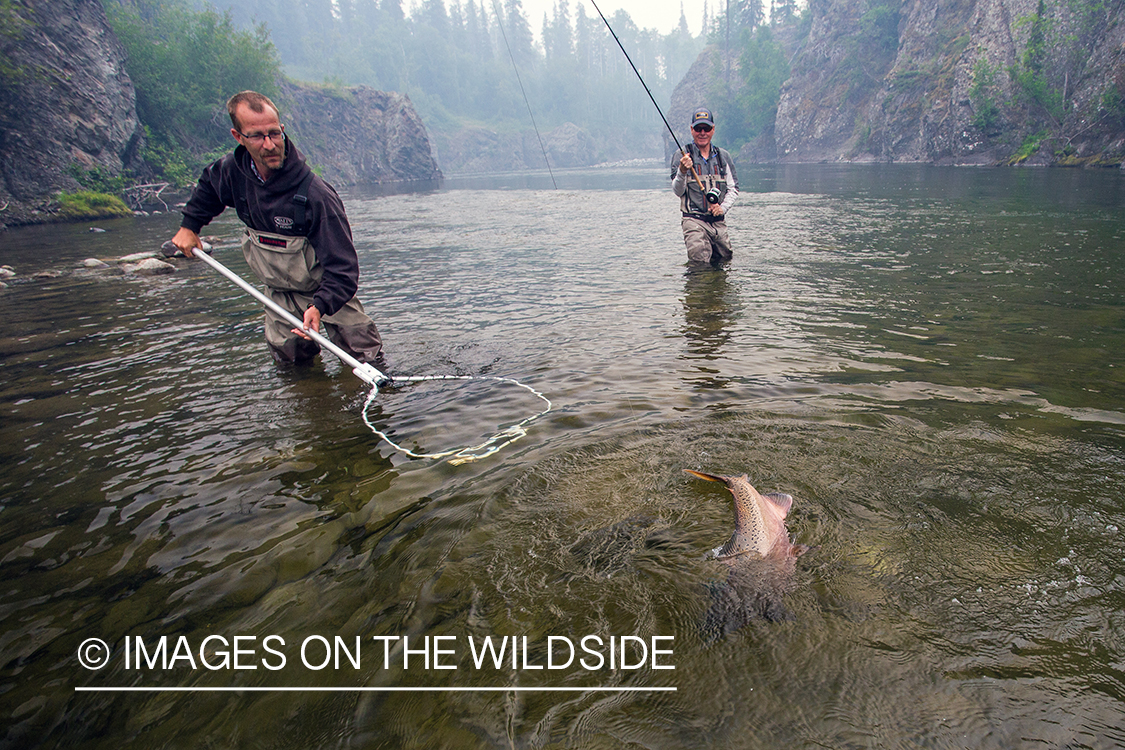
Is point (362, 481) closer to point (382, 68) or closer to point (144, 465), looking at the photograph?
point (144, 465)

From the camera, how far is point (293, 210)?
207 inches

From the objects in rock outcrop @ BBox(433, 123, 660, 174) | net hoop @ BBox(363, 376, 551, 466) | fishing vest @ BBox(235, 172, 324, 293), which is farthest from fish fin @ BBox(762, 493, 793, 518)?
rock outcrop @ BBox(433, 123, 660, 174)

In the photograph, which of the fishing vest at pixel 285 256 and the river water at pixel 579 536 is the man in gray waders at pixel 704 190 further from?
the fishing vest at pixel 285 256

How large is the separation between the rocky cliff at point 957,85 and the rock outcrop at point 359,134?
55.9 m

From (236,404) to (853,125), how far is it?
3244 inches

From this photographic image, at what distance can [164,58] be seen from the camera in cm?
4322

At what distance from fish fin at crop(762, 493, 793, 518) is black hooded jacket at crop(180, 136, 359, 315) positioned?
4.20 metres

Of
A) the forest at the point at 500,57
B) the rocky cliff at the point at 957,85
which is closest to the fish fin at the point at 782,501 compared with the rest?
the rocky cliff at the point at 957,85

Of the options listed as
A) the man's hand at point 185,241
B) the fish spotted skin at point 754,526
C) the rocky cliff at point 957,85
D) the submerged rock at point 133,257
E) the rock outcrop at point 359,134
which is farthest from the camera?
the rock outcrop at point 359,134

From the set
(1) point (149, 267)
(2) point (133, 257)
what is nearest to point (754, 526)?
(1) point (149, 267)

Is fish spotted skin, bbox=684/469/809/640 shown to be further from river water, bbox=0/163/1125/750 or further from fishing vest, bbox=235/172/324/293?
fishing vest, bbox=235/172/324/293

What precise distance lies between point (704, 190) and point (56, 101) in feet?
120

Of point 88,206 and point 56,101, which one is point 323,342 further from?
point 56,101

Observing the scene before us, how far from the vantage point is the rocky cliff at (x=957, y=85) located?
1332 inches
